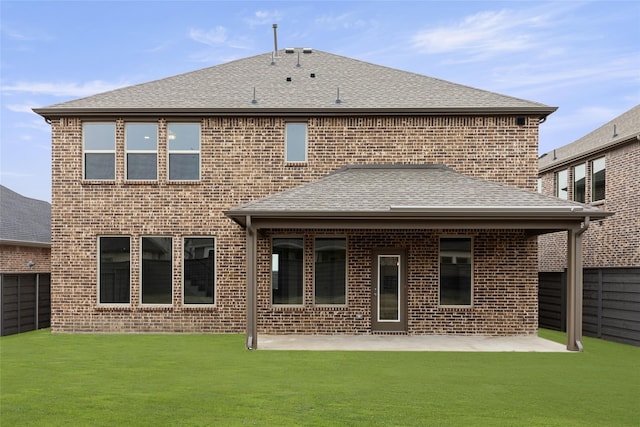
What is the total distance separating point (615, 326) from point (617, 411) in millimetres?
7162

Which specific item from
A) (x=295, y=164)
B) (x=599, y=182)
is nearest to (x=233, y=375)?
(x=295, y=164)

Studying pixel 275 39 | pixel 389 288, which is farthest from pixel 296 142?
pixel 275 39

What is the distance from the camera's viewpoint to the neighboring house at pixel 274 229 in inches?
523

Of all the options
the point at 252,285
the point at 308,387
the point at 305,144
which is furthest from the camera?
the point at 305,144

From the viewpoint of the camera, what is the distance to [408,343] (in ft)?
38.7

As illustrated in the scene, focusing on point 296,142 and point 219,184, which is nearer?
point 219,184

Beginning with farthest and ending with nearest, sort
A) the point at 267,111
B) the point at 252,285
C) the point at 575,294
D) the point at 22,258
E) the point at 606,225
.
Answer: the point at 22,258, the point at 606,225, the point at 267,111, the point at 252,285, the point at 575,294

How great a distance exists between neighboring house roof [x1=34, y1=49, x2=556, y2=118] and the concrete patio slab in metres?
5.96

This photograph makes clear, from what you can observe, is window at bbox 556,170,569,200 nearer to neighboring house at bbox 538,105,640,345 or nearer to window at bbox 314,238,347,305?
neighboring house at bbox 538,105,640,345

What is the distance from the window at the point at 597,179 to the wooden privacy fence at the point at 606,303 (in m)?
3.79

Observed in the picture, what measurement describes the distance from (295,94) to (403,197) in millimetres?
5015

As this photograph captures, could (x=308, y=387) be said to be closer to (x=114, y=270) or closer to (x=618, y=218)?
(x=114, y=270)

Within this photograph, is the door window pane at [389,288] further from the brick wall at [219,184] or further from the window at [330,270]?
the brick wall at [219,184]

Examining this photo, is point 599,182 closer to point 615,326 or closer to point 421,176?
point 615,326
